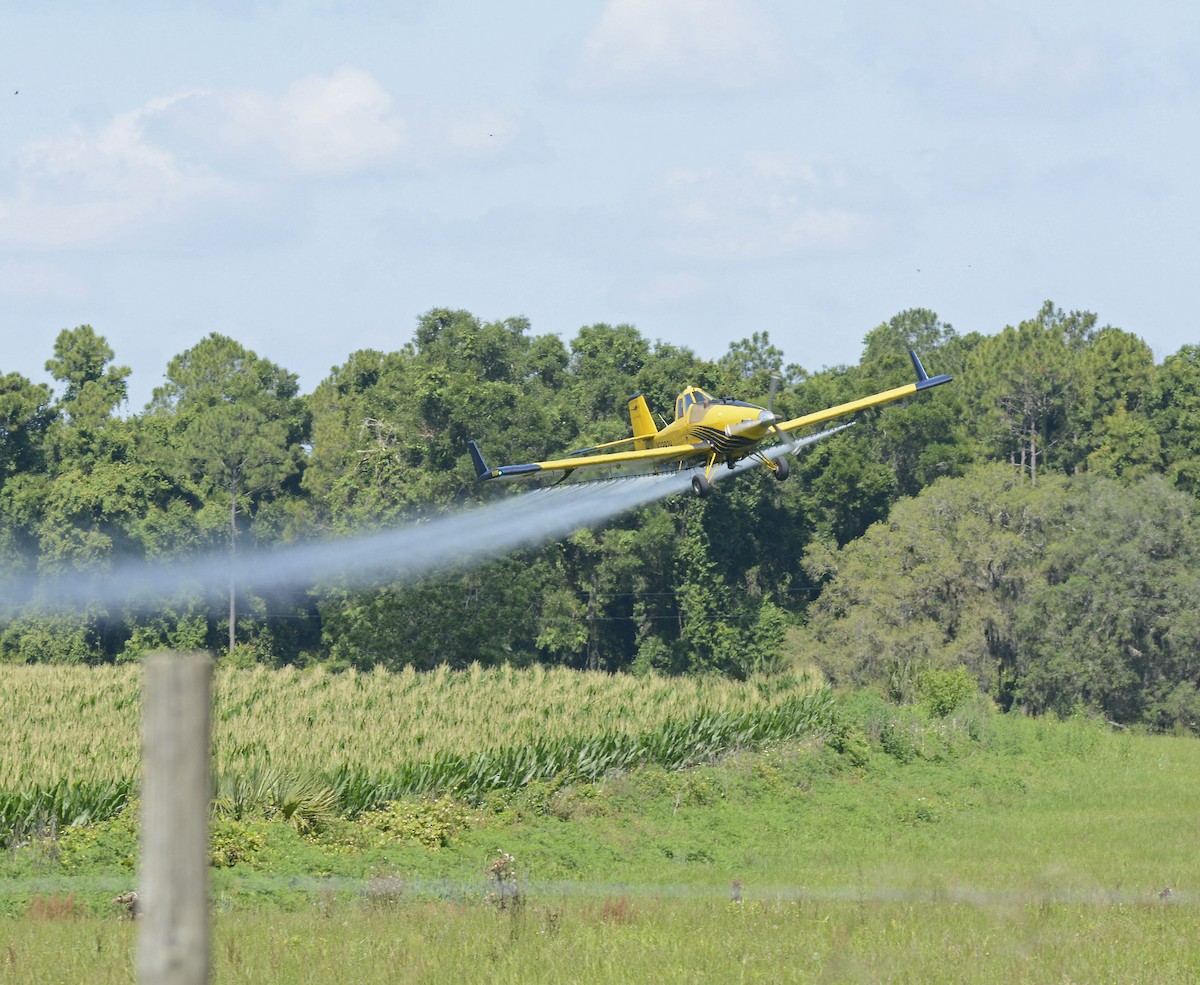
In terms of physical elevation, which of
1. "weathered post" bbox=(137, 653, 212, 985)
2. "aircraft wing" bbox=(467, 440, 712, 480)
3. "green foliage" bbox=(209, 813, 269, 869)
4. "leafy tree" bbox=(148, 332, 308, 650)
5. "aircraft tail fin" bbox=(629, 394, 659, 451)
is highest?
"leafy tree" bbox=(148, 332, 308, 650)

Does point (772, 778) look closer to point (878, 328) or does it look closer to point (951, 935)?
point (951, 935)

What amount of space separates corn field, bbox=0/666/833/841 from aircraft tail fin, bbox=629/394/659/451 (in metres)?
6.97

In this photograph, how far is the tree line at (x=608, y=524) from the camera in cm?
7081

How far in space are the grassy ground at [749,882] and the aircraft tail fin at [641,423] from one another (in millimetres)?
7881

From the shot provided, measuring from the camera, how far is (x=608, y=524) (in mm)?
80312

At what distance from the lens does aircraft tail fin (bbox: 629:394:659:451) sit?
123 feet

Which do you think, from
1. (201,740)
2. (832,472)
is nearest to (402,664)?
(832,472)

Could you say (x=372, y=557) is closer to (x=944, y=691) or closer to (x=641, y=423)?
(x=944, y=691)

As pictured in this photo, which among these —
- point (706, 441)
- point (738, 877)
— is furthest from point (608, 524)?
point (738, 877)

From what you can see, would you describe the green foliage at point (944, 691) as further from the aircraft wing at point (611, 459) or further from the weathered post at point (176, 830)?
Result: the weathered post at point (176, 830)

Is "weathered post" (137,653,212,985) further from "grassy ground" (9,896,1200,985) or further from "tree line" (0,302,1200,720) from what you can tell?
"tree line" (0,302,1200,720)

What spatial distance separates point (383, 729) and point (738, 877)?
14945mm

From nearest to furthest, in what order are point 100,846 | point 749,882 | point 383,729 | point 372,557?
point 100,846
point 749,882
point 383,729
point 372,557

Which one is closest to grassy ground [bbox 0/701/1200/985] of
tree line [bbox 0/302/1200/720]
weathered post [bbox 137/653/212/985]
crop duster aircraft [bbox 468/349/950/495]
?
crop duster aircraft [bbox 468/349/950/495]
